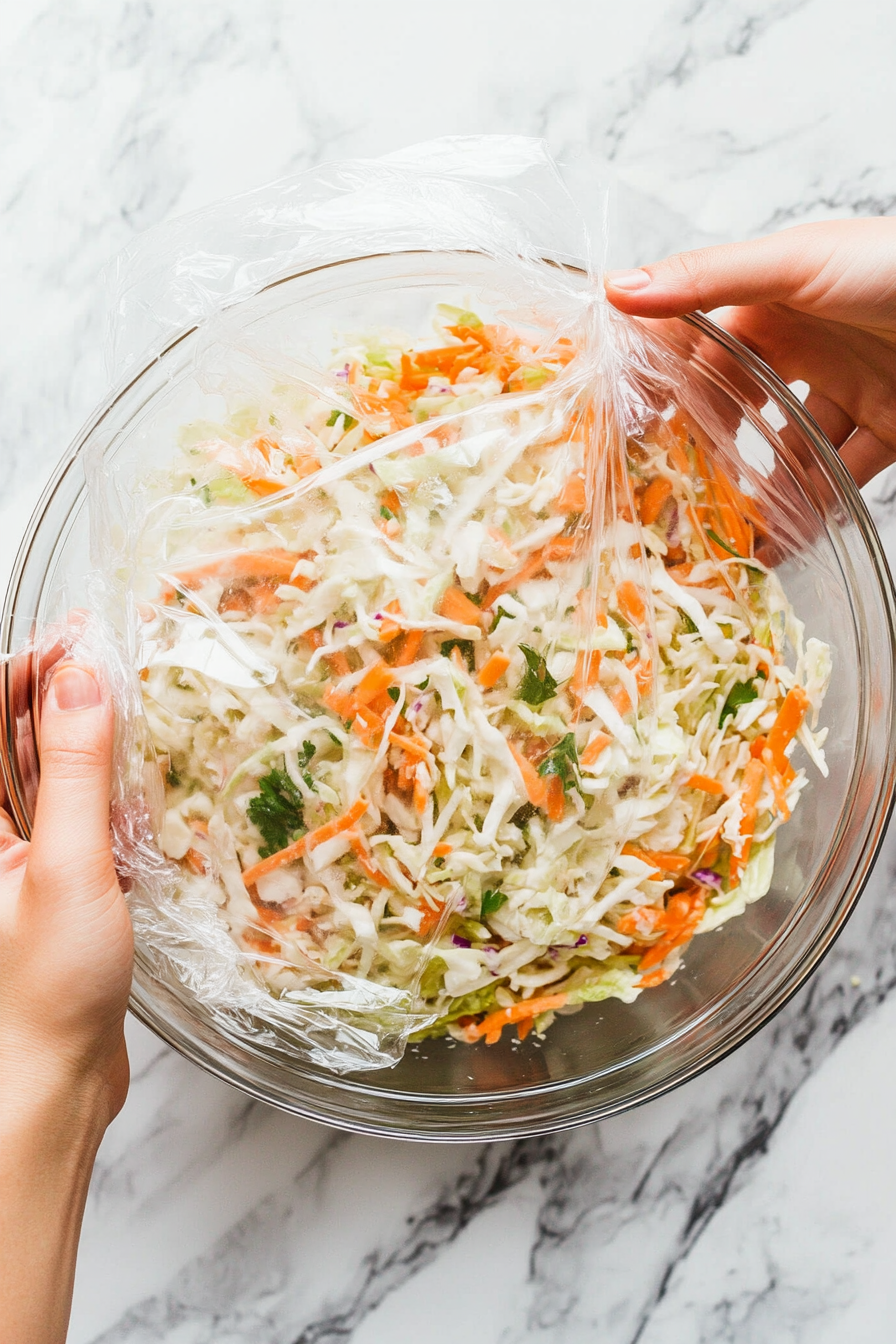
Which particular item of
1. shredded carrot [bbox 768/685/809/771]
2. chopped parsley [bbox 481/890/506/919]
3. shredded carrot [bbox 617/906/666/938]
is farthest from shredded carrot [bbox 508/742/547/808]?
shredded carrot [bbox 768/685/809/771]

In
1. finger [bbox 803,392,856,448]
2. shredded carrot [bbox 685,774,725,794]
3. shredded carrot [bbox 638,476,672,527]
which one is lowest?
shredded carrot [bbox 685,774,725,794]

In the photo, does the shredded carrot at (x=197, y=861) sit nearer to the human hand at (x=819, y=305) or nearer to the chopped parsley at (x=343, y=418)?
the chopped parsley at (x=343, y=418)

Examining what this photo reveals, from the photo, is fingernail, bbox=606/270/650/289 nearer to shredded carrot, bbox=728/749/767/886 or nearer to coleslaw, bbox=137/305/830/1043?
coleslaw, bbox=137/305/830/1043

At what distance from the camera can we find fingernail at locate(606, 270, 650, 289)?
1.09 metres

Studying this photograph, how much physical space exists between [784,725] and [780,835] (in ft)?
0.70

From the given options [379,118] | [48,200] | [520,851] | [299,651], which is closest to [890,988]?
[520,851]

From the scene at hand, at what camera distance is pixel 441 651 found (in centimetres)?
101

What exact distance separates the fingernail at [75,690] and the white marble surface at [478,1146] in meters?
0.59

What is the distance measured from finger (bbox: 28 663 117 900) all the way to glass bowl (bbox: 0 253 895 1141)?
0.57ft

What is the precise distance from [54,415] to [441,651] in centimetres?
87

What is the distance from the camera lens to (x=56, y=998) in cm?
105

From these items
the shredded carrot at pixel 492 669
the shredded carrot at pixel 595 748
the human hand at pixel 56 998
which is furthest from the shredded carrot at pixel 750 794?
the human hand at pixel 56 998

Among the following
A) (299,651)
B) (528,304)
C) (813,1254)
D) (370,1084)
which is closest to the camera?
(299,651)

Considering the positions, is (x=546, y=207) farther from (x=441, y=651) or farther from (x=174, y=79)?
(x=174, y=79)
